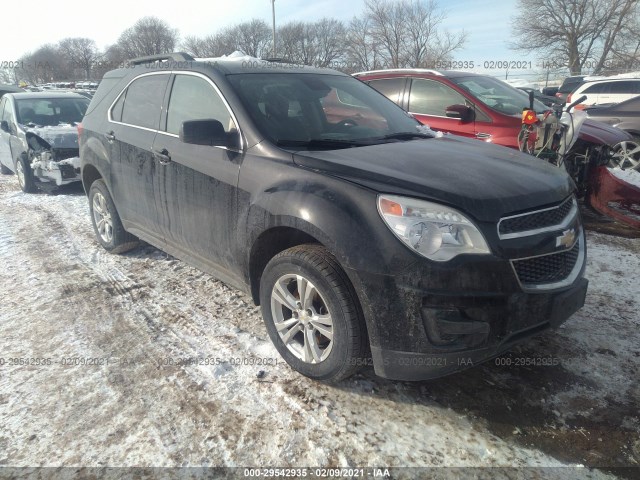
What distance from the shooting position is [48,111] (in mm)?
8922

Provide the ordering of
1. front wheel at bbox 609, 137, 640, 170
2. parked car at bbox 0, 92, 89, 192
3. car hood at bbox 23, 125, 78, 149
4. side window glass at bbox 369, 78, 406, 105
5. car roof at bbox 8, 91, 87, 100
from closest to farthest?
side window glass at bbox 369, 78, 406, 105 → front wheel at bbox 609, 137, 640, 170 → parked car at bbox 0, 92, 89, 192 → car hood at bbox 23, 125, 78, 149 → car roof at bbox 8, 91, 87, 100

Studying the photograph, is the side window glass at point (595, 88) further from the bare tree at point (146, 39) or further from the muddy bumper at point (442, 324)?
the bare tree at point (146, 39)

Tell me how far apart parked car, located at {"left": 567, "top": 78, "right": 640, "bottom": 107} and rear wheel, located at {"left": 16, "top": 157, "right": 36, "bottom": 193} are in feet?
42.7

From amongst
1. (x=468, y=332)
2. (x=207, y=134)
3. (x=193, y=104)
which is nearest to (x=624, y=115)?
(x=193, y=104)

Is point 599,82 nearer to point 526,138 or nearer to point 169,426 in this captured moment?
point 526,138

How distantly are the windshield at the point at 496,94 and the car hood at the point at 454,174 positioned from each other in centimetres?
347

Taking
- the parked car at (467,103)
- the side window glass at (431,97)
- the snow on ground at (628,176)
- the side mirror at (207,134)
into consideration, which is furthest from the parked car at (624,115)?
the side mirror at (207,134)

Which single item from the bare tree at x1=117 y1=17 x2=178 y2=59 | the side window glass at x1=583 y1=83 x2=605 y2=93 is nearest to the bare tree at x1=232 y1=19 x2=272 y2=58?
the bare tree at x1=117 y1=17 x2=178 y2=59

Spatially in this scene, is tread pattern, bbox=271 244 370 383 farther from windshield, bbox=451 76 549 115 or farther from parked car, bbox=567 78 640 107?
parked car, bbox=567 78 640 107

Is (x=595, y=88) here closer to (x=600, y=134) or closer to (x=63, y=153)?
(x=600, y=134)

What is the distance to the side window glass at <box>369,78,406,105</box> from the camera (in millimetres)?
6801

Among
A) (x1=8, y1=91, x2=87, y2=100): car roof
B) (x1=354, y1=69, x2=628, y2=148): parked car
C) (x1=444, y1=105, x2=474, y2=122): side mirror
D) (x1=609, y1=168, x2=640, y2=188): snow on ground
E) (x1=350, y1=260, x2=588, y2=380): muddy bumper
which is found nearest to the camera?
(x1=350, y1=260, x2=588, y2=380): muddy bumper

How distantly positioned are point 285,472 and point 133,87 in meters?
3.63

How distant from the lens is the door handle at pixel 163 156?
356 cm
